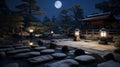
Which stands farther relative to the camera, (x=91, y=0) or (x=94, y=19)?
(x=91, y=0)

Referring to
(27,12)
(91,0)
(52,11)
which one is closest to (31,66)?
(27,12)

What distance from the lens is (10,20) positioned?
16422 millimetres

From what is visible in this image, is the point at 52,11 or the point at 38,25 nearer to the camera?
the point at 38,25

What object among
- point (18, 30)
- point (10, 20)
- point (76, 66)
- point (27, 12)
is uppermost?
point (27, 12)

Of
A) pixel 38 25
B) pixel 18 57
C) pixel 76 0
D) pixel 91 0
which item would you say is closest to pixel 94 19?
pixel 38 25

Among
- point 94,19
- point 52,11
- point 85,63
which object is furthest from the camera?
point 52,11

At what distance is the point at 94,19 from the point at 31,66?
503 inches

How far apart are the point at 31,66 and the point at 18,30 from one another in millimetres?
15932

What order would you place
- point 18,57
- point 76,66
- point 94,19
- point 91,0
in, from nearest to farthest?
point 76,66
point 18,57
point 94,19
point 91,0

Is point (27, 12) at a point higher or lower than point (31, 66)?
higher

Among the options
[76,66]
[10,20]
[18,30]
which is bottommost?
[76,66]

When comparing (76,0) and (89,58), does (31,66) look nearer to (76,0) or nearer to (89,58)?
(89,58)

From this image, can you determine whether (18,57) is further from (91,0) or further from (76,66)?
(91,0)

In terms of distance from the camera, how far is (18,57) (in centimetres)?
576
